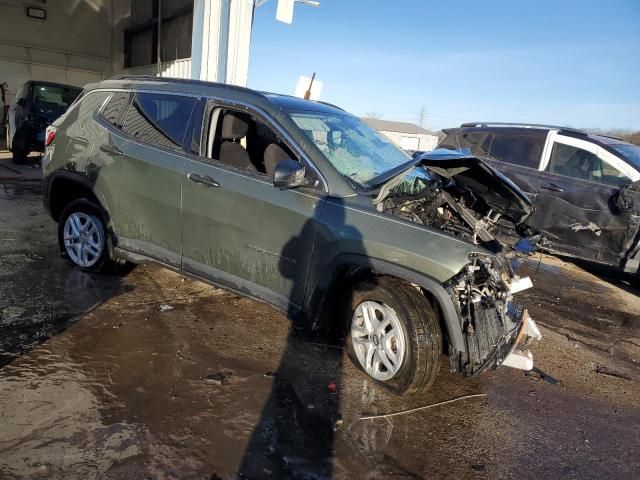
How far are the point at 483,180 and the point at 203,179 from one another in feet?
7.13

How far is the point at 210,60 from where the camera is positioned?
821cm

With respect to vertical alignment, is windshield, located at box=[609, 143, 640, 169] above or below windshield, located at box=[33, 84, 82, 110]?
above

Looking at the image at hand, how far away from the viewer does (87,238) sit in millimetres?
4645

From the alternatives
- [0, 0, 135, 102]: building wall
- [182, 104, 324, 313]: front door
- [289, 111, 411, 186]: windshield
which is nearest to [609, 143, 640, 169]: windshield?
[289, 111, 411, 186]: windshield

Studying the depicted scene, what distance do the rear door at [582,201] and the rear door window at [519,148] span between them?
182 mm

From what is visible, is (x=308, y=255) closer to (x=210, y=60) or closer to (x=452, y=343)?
(x=452, y=343)

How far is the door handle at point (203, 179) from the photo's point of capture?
367 centimetres

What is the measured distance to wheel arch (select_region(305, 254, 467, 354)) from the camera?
2.93 m

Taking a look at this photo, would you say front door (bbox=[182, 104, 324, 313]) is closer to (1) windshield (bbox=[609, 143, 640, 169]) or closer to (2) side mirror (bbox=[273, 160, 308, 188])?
(2) side mirror (bbox=[273, 160, 308, 188])

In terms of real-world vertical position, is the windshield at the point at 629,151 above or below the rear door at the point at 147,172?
above

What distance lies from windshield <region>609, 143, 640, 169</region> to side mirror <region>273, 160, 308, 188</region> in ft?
17.6

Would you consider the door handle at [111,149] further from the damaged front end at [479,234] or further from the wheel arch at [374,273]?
the damaged front end at [479,234]

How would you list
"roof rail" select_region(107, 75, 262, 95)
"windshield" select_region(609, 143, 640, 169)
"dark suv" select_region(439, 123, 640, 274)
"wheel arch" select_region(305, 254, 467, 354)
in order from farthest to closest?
"windshield" select_region(609, 143, 640, 169) → "dark suv" select_region(439, 123, 640, 274) → "roof rail" select_region(107, 75, 262, 95) → "wheel arch" select_region(305, 254, 467, 354)

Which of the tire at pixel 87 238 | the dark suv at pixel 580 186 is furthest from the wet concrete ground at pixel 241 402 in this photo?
the dark suv at pixel 580 186
